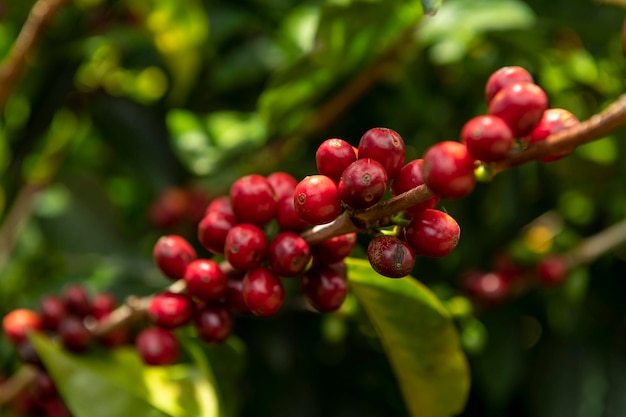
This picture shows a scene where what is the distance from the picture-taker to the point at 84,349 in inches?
56.0

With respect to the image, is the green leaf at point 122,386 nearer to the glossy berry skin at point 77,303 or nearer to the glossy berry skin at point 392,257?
the glossy berry skin at point 77,303

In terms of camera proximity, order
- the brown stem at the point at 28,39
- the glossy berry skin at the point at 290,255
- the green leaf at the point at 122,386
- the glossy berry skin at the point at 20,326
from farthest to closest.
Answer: the brown stem at the point at 28,39, the glossy berry skin at the point at 20,326, the green leaf at the point at 122,386, the glossy berry skin at the point at 290,255

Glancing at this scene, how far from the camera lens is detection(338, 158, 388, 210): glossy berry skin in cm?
86

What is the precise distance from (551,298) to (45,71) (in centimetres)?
197

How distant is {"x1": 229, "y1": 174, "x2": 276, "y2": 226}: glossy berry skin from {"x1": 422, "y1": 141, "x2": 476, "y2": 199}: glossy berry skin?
1.21ft

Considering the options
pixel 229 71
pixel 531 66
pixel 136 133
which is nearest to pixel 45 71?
pixel 136 133

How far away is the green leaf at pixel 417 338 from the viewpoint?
1.21m

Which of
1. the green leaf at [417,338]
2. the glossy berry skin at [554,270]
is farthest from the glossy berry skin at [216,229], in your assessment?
the glossy berry skin at [554,270]

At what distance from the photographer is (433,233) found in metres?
0.89

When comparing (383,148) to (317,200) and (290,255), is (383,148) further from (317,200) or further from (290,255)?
(290,255)

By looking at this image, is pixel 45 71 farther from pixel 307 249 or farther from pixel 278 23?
pixel 307 249

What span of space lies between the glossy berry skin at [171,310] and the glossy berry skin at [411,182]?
0.47 m

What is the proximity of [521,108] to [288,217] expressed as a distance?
44 centimetres

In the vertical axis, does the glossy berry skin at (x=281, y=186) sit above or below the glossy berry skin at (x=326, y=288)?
above
